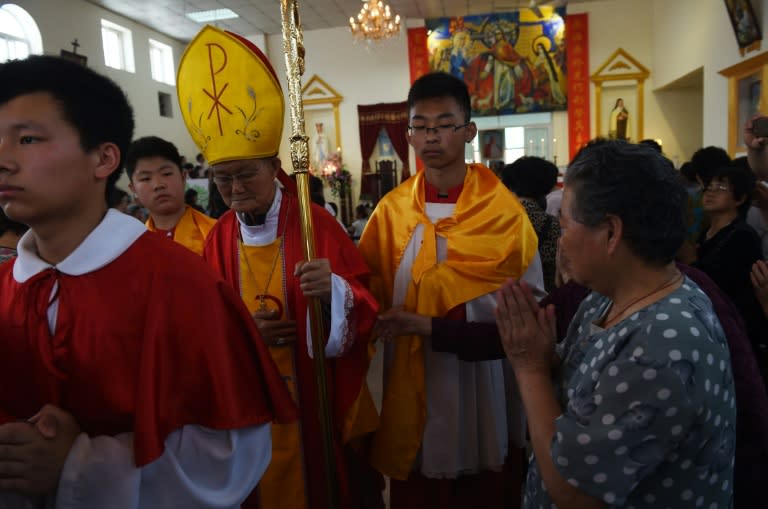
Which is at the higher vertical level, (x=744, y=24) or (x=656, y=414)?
(x=744, y=24)

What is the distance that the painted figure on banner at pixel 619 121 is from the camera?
41.4 feet

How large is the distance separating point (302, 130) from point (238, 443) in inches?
38.7

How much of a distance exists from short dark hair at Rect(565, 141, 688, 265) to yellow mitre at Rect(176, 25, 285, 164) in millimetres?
1207

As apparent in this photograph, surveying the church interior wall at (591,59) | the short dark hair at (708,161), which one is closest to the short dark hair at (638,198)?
the short dark hair at (708,161)

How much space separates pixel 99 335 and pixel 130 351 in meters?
0.07

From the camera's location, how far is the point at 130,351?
114 centimetres

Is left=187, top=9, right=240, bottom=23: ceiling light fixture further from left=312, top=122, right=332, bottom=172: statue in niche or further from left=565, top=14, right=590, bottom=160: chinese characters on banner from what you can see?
left=565, top=14, right=590, bottom=160: chinese characters on banner

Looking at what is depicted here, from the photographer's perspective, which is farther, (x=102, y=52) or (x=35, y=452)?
(x=102, y=52)

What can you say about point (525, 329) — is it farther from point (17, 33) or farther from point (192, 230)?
point (17, 33)

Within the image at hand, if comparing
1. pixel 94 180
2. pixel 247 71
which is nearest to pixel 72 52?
pixel 247 71

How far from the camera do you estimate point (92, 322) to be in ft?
3.69

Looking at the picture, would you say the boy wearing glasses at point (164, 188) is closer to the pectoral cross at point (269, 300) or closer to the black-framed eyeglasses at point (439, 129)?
the pectoral cross at point (269, 300)

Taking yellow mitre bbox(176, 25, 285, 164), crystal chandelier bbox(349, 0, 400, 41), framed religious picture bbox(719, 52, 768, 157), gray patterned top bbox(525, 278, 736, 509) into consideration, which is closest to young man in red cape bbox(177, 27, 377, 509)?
yellow mitre bbox(176, 25, 285, 164)

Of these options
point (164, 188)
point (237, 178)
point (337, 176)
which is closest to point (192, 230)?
point (164, 188)
